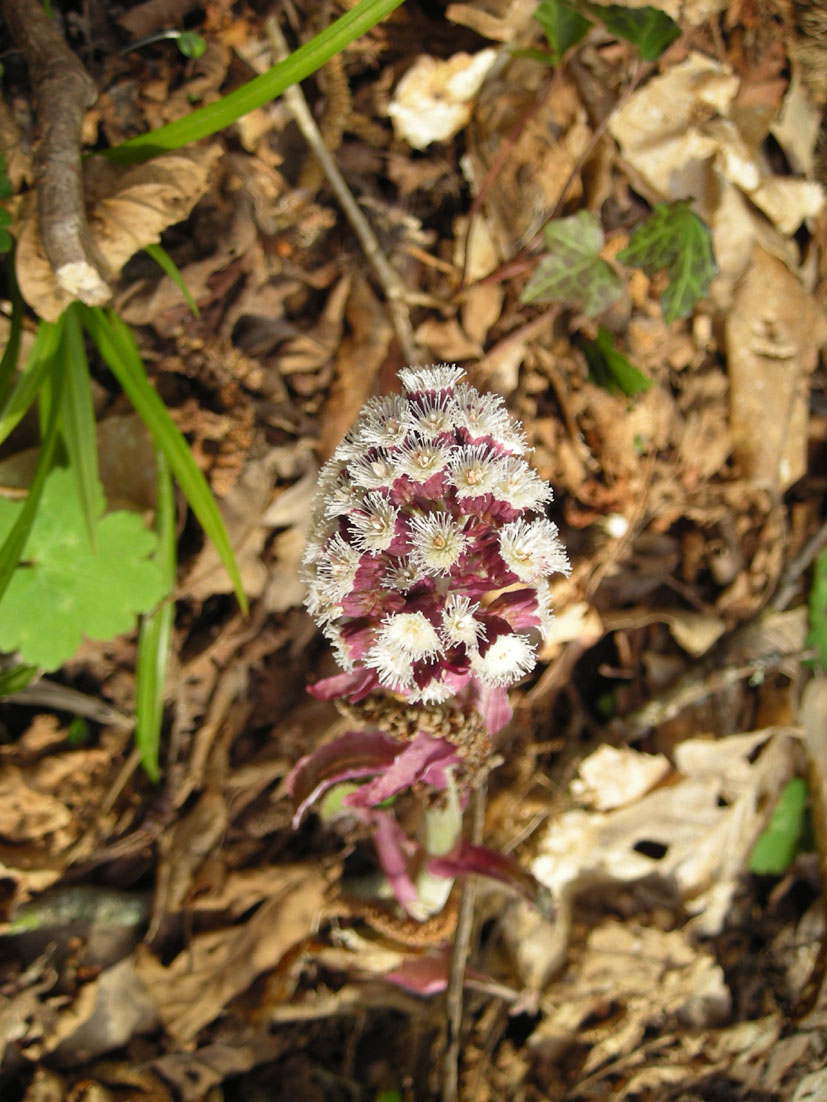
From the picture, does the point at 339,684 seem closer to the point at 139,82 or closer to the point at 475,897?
the point at 475,897

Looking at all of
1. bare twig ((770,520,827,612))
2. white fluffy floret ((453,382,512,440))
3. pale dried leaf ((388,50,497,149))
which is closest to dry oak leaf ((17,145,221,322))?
pale dried leaf ((388,50,497,149))

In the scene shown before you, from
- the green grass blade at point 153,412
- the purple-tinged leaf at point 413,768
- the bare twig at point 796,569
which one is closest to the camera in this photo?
the purple-tinged leaf at point 413,768

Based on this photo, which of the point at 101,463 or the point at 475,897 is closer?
the point at 101,463

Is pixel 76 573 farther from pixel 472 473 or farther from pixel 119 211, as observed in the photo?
pixel 472 473

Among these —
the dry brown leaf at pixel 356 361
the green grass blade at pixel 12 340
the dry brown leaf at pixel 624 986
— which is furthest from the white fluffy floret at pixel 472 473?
the dry brown leaf at pixel 624 986

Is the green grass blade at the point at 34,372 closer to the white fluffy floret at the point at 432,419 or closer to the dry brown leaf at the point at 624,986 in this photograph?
the white fluffy floret at the point at 432,419

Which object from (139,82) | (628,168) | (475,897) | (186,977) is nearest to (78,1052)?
(186,977)

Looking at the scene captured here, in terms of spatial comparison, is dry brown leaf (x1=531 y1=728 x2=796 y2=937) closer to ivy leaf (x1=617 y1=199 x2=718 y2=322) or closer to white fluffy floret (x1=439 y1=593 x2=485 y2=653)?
white fluffy floret (x1=439 y1=593 x2=485 y2=653)
